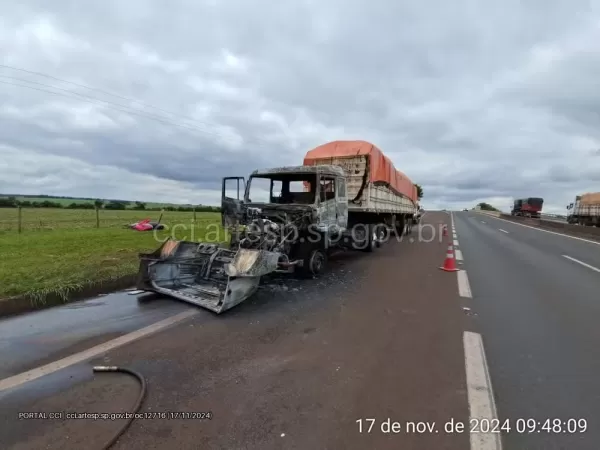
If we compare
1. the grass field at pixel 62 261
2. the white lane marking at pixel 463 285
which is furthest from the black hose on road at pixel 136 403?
the white lane marking at pixel 463 285

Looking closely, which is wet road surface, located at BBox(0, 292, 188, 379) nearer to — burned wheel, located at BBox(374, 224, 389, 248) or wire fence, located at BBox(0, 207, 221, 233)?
wire fence, located at BBox(0, 207, 221, 233)

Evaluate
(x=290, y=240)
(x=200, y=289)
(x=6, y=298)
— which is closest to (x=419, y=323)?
(x=290, y=240)

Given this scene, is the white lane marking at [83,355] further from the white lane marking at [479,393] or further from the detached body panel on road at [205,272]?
the white lane marking at [479,393]

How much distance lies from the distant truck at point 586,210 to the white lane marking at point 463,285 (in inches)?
1184

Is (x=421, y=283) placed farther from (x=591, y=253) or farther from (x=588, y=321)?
(x=591, y=253)

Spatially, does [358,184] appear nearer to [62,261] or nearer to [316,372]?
[316,372]

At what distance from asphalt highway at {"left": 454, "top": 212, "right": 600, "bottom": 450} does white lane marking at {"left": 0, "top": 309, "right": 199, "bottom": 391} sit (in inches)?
161

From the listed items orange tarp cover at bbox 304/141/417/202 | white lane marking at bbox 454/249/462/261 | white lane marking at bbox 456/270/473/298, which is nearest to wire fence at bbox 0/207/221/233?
orange tarp cover at bbox 304/141/417/202

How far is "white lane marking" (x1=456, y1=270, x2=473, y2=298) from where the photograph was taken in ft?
21.7

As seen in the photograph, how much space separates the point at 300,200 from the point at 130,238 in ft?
22.2

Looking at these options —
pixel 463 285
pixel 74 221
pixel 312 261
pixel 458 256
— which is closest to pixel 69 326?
pixel 312 261

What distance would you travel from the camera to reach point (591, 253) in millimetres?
13000

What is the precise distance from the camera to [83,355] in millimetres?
3840

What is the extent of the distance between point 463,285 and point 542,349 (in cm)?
326
